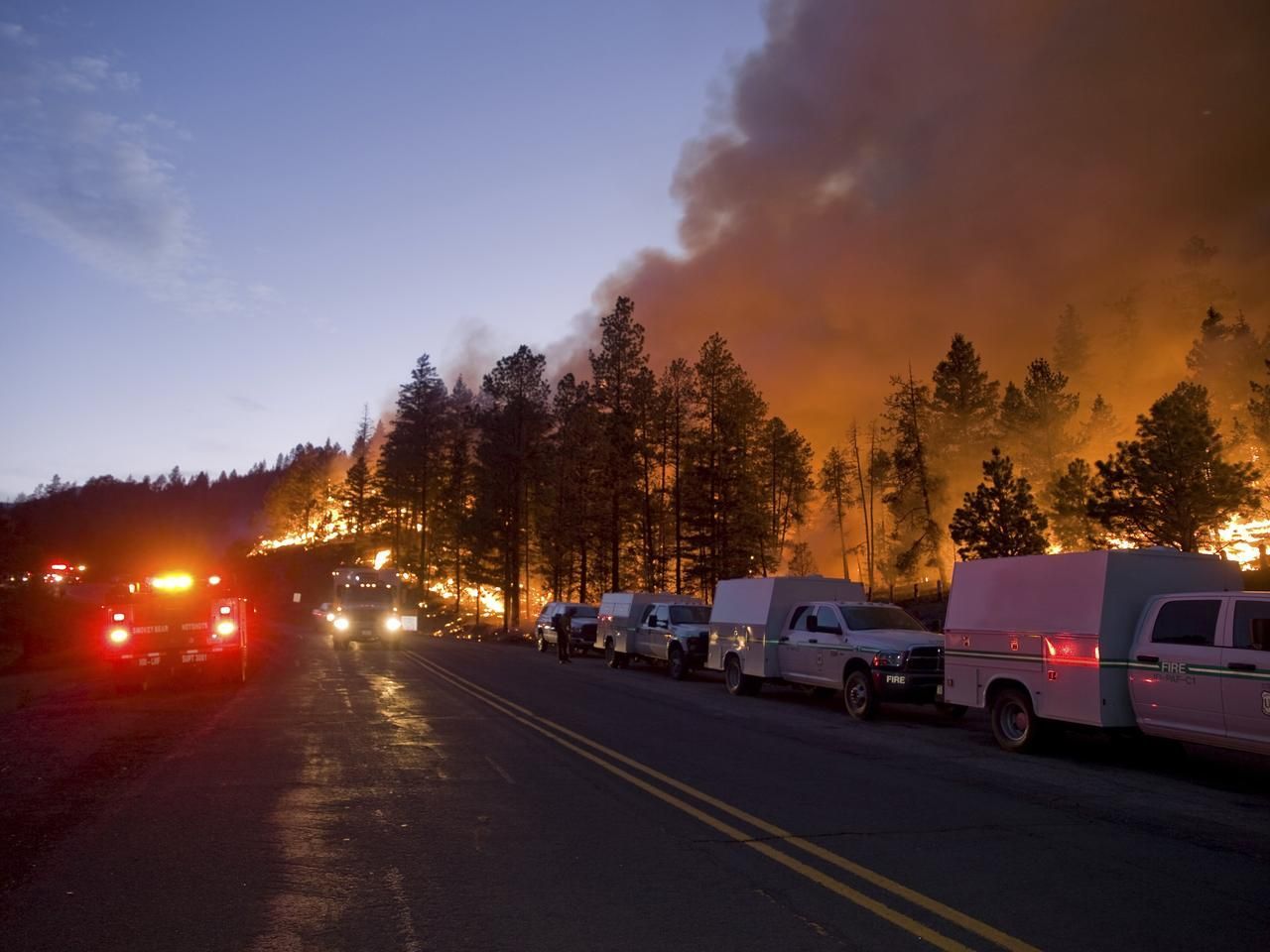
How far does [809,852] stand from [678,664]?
18.2 meters

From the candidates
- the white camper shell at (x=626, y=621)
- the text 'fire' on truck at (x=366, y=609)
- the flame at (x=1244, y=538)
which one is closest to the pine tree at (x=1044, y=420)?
the flame at (x=1244, y=538)

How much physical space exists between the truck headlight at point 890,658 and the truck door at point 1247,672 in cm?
617

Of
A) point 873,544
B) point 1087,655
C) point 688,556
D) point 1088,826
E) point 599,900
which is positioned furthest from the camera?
point 873,544

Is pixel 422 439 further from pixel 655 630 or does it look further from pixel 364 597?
pixel 655 630

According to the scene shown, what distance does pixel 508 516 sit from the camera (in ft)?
198

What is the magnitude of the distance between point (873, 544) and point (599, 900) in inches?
2910

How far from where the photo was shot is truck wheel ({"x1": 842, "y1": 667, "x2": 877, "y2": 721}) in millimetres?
16094

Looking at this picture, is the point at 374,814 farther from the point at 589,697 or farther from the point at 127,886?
the point at 589,697

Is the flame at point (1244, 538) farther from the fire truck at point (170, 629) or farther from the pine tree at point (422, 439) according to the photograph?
the pine tree at point (422, 439)

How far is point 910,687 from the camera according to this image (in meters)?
15.7

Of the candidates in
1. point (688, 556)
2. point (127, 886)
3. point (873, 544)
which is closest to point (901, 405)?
point (688, 556)

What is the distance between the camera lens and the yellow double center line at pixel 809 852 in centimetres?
527

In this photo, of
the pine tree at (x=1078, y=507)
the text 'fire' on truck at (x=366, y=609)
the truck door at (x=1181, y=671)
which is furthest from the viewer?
the pine tree at (x=1078, y=507)

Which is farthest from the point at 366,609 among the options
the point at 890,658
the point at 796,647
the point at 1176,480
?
the point at 1176,480
